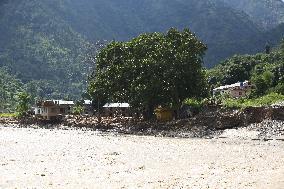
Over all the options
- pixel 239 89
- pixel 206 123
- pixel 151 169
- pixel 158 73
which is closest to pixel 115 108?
pixel 239 89

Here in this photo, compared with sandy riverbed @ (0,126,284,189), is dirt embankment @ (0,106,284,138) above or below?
above

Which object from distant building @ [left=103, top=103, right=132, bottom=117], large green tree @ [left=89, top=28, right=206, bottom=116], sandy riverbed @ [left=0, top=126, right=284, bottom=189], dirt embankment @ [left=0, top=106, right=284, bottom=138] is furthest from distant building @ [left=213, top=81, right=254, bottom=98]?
sandy riverbed @ [left=0, top=126, right=284, bottom=189]

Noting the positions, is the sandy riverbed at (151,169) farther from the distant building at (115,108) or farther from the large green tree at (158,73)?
the distant building at (115,108)

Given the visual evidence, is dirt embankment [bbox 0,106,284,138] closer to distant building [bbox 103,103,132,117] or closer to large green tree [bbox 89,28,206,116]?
large green tree [bbox 89,28,206,116]

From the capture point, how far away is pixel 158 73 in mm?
63531

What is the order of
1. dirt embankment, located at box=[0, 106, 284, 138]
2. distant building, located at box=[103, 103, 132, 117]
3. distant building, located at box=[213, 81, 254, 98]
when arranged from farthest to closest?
distant building, located at box=[213, 81, 254, 98], distant building, located at box=[103, 103, 132, 117], dirt embankment, located at box=[0, 106, 284, 138]

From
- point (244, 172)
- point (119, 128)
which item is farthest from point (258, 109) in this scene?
point (244, 172)

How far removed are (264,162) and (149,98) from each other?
37059 millimetres

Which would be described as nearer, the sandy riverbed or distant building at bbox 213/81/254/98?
the sandy riverbed

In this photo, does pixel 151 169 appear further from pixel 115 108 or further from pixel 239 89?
pixel 239 89

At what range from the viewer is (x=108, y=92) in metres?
71.4

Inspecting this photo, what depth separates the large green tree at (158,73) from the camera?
206 feet

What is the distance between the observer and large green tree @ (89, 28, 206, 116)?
62688 mm

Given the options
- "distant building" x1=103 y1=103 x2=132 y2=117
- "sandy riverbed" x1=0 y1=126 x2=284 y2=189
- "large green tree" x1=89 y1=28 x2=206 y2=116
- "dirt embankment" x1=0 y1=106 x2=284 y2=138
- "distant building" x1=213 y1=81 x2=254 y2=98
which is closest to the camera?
"sandy riverbed" x1=0 y1=126 x2=284 y2=189
